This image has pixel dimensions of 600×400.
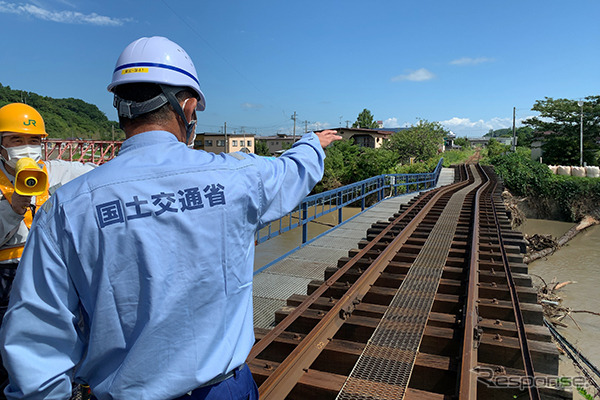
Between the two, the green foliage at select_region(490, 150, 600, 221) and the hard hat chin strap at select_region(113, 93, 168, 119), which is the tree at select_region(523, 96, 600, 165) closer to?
the green foliage at select_region(490, 150, 600, 221)

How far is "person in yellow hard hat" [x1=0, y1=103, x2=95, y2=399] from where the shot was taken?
2.25 m

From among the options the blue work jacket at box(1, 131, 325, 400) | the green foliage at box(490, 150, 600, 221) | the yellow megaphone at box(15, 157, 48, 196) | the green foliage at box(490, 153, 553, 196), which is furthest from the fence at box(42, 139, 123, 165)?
the green foliage at box(490, 150, 600, 221)

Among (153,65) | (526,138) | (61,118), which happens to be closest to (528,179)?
(153,65)

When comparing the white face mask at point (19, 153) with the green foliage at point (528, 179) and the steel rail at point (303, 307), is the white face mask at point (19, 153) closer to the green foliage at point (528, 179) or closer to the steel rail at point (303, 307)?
the steel rail at point (303, 307)

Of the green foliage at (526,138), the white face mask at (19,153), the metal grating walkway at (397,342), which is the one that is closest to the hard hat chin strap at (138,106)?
the white face mask at (19,153)

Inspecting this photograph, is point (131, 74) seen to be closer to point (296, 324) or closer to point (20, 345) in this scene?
point (20, 345)

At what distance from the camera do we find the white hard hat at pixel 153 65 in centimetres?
139

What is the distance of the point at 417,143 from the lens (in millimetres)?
52312

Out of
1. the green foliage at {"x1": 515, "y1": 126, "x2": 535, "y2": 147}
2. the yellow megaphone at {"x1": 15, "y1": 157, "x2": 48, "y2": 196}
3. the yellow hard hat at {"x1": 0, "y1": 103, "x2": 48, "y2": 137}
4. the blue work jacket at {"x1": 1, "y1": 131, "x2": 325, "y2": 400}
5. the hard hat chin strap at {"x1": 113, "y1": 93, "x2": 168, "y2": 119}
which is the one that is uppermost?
the green foliage at {"x1": 515, "y1": 126, "x2": 535, "y2": 147}

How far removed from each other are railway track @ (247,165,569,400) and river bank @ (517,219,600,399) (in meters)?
3.06

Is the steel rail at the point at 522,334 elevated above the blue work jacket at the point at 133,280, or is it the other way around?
the blue work jacket at the point at 133,280

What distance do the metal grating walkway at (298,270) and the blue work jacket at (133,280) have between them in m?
3.60

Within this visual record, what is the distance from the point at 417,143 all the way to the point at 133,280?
53.9m

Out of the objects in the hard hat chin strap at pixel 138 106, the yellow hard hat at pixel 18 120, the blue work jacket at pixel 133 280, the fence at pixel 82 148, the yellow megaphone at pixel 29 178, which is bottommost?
the blue work jacket at pixel 133 280
